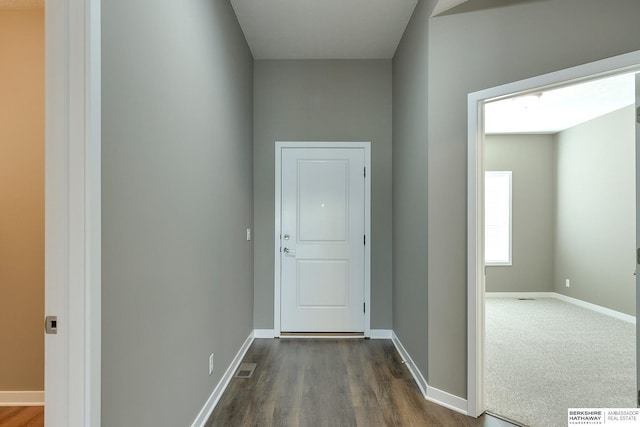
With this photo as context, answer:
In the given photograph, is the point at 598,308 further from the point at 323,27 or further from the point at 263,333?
the point at 323,27

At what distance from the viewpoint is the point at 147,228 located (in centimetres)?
147

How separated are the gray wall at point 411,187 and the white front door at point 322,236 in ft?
1.35

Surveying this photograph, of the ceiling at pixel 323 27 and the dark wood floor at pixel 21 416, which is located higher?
the ceiling at pixel 323 27

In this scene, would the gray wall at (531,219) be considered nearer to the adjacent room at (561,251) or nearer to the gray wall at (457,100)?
the adjacent room at (561,251)

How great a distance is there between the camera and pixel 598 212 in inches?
202

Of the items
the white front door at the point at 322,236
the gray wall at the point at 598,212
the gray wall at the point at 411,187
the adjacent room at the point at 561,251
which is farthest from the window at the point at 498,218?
the white front door at the point at 322,236

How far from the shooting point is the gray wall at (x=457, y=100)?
2.11 metres

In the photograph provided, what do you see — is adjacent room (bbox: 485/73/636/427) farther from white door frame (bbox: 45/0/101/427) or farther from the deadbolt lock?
the deadbolt lock

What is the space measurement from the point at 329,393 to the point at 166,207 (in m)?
1.78

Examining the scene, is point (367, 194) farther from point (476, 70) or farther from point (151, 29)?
point (151, 29)

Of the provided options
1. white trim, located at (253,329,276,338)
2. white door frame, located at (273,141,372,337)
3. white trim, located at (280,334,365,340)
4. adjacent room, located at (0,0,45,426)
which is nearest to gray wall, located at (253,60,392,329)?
white door frame, located at (273,141,372,337)

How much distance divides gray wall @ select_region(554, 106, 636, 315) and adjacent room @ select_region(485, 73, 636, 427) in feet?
0.05

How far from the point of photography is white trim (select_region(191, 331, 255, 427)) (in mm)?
2082

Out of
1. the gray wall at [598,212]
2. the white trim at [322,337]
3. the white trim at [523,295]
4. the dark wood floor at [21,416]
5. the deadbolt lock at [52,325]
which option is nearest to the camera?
the deadbolt lock at [52,325]
